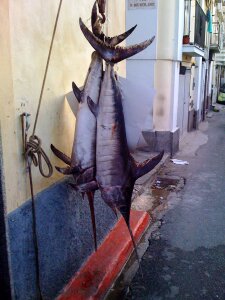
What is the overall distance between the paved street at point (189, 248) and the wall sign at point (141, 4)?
14.4ft

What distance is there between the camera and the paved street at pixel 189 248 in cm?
398

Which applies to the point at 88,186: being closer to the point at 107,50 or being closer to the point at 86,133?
the point at 86,133

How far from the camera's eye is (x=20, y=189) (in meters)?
2.70

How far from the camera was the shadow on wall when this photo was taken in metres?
2.73

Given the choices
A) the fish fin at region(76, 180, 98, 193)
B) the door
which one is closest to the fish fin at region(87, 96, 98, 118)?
the fish fin at region(76, 180, 98, 193)

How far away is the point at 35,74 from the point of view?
2.79m

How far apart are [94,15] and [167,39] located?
23.4 feet

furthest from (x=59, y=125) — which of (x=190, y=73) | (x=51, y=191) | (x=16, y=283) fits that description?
(x=190, y=73)

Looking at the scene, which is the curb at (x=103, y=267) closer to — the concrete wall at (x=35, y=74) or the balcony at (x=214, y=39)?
the concrete wall at (x=35, y=74)

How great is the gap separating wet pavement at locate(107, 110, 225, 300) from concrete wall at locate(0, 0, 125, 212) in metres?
1.85

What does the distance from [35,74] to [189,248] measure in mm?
3303

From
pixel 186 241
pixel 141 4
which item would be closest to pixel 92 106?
pixel 186 241

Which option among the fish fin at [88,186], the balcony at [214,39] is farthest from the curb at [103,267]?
the balcony at [214,39]

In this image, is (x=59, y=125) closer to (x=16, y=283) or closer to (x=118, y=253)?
(x=16, y=283)
